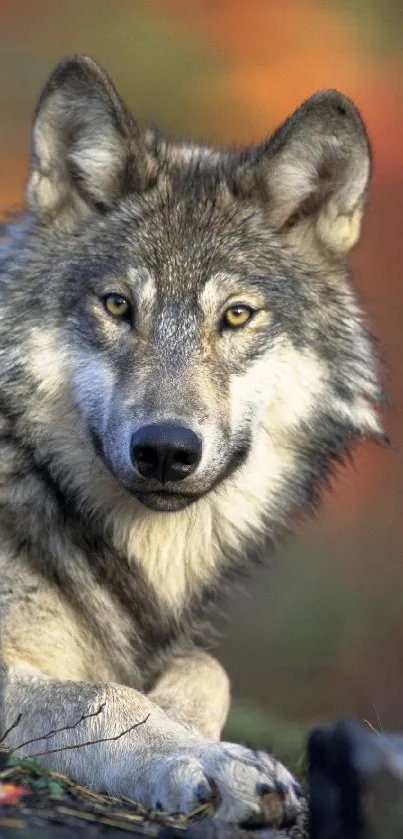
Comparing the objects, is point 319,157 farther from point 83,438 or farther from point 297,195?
point 83,438

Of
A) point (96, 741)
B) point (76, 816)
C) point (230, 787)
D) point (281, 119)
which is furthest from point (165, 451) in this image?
point (281, 119)

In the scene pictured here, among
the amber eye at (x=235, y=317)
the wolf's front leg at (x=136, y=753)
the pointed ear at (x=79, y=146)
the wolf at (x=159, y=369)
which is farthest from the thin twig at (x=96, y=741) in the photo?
the pointed ear at (x=79, y=146)

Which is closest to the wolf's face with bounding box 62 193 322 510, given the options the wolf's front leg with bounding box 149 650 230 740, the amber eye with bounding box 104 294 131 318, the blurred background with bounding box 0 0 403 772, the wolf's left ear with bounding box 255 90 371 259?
the amber eye with bounding box 104 294 131 318

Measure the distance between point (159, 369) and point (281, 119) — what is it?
288cm

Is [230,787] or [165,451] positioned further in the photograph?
[165,451]

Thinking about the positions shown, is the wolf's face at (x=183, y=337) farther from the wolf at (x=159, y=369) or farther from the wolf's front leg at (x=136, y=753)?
the wolf's front leg at (x=136, y=753)

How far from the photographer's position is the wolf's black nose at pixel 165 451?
3.27 m

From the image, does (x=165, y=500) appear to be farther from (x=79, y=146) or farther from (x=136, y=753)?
(x=79, y=146)

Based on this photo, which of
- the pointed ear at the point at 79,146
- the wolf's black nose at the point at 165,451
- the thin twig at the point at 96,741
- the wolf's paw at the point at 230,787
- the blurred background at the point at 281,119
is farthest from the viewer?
the blurred background at the point at 281,119

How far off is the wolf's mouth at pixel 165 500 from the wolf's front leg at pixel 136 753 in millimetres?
520

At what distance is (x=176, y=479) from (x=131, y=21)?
363 centimetres

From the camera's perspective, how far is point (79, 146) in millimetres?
3926

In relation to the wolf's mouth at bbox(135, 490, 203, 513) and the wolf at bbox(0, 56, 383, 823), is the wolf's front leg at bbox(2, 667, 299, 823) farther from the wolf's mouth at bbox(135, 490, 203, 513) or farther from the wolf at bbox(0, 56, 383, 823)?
the wolf's mouth at bbox(135, 490, 203, 513)

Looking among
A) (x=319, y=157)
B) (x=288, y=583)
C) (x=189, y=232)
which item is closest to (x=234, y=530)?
(x=189, y=232)
